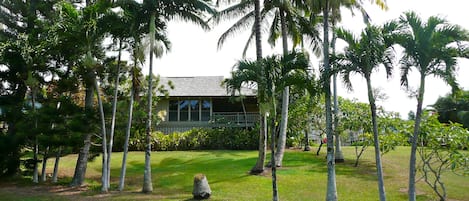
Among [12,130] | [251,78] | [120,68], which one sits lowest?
[12,130]

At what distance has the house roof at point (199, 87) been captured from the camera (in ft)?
93.4

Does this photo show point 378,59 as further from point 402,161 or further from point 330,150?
point 402,161

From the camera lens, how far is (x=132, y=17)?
1350cm

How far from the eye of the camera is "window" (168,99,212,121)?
29.7 metres

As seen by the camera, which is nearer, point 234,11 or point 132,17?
point 132,17

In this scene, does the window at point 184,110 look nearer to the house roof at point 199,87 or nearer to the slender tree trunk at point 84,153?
the house roof at point 199,87

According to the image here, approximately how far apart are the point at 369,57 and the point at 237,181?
25.8 ft

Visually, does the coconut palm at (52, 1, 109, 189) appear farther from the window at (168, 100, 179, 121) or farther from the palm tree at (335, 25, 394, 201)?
the window at (168, 100, 179, 121)

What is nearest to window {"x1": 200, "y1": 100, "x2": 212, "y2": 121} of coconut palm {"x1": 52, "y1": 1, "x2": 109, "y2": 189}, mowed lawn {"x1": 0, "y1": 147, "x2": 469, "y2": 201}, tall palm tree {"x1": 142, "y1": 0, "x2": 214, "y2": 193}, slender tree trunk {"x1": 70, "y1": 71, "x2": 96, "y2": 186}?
mowed lawn {"x1": 0, "y1": 147, "x2": 469, "y2": 201}

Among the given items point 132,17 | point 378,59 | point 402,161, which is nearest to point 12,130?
point 132,17

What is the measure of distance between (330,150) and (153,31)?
7.67 metres

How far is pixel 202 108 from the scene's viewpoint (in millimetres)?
29938

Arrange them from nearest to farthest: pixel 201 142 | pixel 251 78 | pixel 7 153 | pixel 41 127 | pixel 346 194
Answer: pixel 251 78 → pixel 346 194 → pixel 41 127 → pixel 7 153 → pixel 201 142

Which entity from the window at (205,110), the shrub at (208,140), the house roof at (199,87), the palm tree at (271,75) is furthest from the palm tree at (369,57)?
the window at (205,110)
